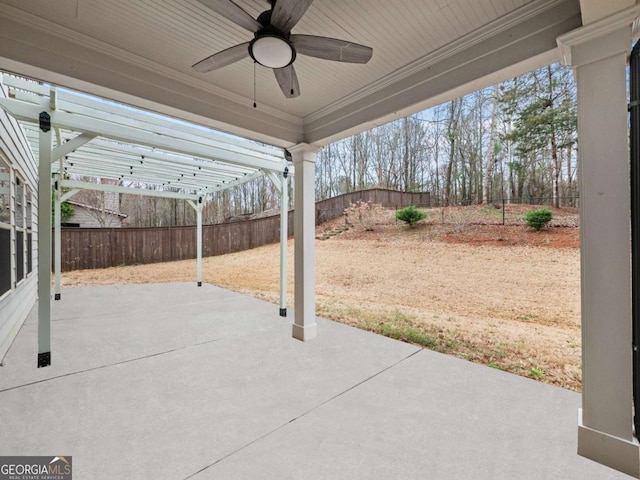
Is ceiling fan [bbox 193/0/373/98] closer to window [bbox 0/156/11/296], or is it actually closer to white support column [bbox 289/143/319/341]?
white support column [bbox 289/143/319/341]

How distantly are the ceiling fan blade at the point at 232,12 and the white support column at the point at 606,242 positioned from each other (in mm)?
1752

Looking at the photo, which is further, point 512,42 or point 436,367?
point 436,367

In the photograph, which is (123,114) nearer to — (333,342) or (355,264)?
(333,342)

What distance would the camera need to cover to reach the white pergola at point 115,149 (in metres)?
2.60

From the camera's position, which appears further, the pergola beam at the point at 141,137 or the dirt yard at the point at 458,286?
the dirt yard at the point at 458,286

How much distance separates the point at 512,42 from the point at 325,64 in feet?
4.34

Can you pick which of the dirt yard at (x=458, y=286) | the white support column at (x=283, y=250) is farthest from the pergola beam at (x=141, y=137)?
the dirt yard at (x=458, y=286)

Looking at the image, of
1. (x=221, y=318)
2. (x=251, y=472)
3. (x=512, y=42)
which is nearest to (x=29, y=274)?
(x=221, y=318)

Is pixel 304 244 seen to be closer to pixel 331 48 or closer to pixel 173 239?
pixel 331 48

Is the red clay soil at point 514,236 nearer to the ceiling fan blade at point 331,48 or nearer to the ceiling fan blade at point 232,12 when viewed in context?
the ceiling fan blade at point 331,48

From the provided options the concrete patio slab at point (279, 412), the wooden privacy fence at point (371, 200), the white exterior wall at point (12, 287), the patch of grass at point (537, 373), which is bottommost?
the patch of grass at point (537, 373)

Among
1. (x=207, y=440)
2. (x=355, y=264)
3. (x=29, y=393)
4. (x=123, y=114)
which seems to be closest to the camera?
(x=207, y=440)

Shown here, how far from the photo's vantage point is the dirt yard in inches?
136

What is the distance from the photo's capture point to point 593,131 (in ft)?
5.08
